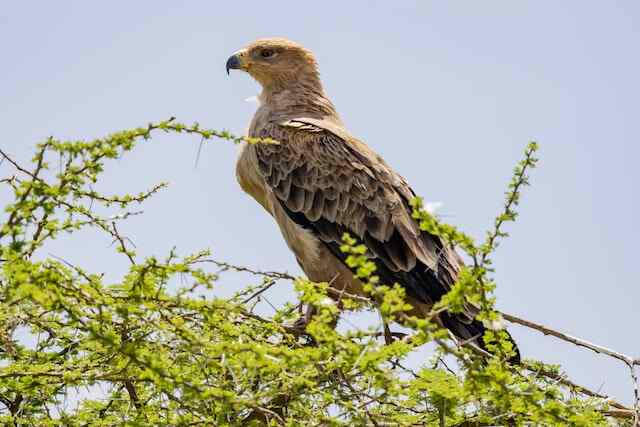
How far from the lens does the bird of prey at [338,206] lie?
6191 millimetres

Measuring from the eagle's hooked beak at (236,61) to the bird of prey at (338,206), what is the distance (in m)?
0.77

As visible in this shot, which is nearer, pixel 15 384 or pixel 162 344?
pixel 162 344

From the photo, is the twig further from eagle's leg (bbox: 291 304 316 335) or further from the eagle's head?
the eagle's head

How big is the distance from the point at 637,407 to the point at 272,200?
300 cm

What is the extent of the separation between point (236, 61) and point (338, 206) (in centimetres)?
203

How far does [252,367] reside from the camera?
3547mm

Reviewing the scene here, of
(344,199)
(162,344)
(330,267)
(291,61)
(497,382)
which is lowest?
(497,382)

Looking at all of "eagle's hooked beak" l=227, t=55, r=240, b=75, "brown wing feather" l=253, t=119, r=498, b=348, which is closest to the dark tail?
"brown wing feather" l=253, t=119, r=498, b=348

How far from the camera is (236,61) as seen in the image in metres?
7.97

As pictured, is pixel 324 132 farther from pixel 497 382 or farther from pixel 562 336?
pixel 497 382

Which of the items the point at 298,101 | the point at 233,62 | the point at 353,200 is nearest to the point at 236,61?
the point at 233,62

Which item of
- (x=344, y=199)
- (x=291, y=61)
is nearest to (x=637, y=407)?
(x=344, y=199)

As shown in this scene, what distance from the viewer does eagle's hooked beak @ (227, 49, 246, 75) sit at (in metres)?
7.95

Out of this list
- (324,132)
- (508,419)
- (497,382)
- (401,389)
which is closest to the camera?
(497,382)
